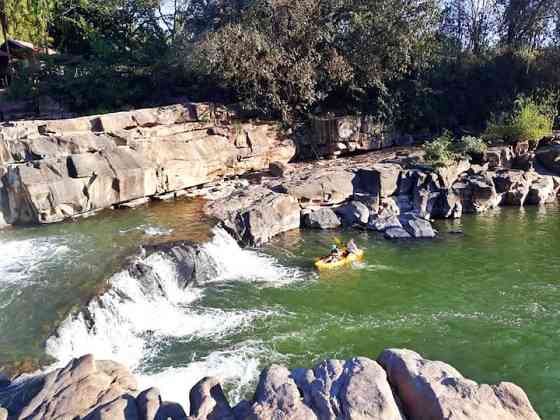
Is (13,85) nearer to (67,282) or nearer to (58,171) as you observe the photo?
(58,171)

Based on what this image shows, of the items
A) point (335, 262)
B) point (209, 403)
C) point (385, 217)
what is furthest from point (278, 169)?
point (209, 403)

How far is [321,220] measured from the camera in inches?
687

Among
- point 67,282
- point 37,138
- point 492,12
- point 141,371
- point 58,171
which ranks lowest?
point 141,371

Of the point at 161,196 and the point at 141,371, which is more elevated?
the point at 161,196

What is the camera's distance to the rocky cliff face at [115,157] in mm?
15609

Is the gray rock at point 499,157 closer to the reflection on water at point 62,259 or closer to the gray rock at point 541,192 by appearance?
the gray rock at point 541,192

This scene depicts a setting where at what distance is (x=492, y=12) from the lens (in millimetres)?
30406

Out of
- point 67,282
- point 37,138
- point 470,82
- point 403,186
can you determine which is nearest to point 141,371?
point 67,282

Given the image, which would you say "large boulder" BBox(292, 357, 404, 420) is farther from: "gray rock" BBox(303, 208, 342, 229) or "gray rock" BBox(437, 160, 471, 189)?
"gray rock" BBox(437, 160, 471, 189)

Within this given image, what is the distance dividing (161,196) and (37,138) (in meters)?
4.90

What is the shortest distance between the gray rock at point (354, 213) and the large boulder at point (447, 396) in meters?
11.8

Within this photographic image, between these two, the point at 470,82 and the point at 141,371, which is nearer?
the point at 141,371

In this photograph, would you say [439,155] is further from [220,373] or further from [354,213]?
[220,373]

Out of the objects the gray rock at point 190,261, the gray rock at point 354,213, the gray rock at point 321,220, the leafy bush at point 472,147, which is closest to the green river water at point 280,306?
the gray rock at point 190,261
